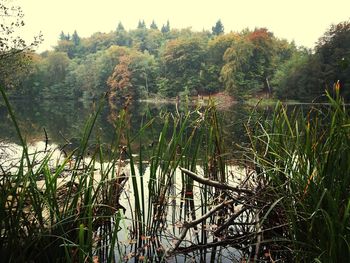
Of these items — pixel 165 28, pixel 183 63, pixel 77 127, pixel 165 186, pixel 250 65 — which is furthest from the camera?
pixel 165 28

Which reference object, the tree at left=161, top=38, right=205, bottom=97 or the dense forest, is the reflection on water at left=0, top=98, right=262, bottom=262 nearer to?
the dense forest

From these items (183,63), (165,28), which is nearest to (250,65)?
(183,63)

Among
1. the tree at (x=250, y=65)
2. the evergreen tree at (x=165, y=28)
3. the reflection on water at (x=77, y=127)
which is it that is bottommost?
the reflection on water at (x=77, y=127)

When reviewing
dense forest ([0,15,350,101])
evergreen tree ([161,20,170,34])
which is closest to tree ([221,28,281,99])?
dense forest ([0,15,350,101])

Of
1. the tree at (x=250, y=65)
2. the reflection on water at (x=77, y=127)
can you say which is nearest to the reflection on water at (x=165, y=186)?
the reflection on water at (x=77, y=127)

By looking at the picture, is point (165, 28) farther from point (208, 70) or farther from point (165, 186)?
point (165, 186)

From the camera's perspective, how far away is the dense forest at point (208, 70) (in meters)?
45.6

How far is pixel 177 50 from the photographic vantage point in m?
77.9

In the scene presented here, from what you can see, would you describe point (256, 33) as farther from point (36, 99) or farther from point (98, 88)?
point (36, 99)

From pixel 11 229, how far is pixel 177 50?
78081 mm

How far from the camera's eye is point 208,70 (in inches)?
2739

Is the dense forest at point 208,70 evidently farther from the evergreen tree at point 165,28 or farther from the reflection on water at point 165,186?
the evergreen tree at point 165,28

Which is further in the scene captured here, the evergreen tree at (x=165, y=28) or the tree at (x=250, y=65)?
the evergreen tree at (x=165, y=28)

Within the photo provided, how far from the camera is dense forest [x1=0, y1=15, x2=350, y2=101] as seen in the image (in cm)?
4556
